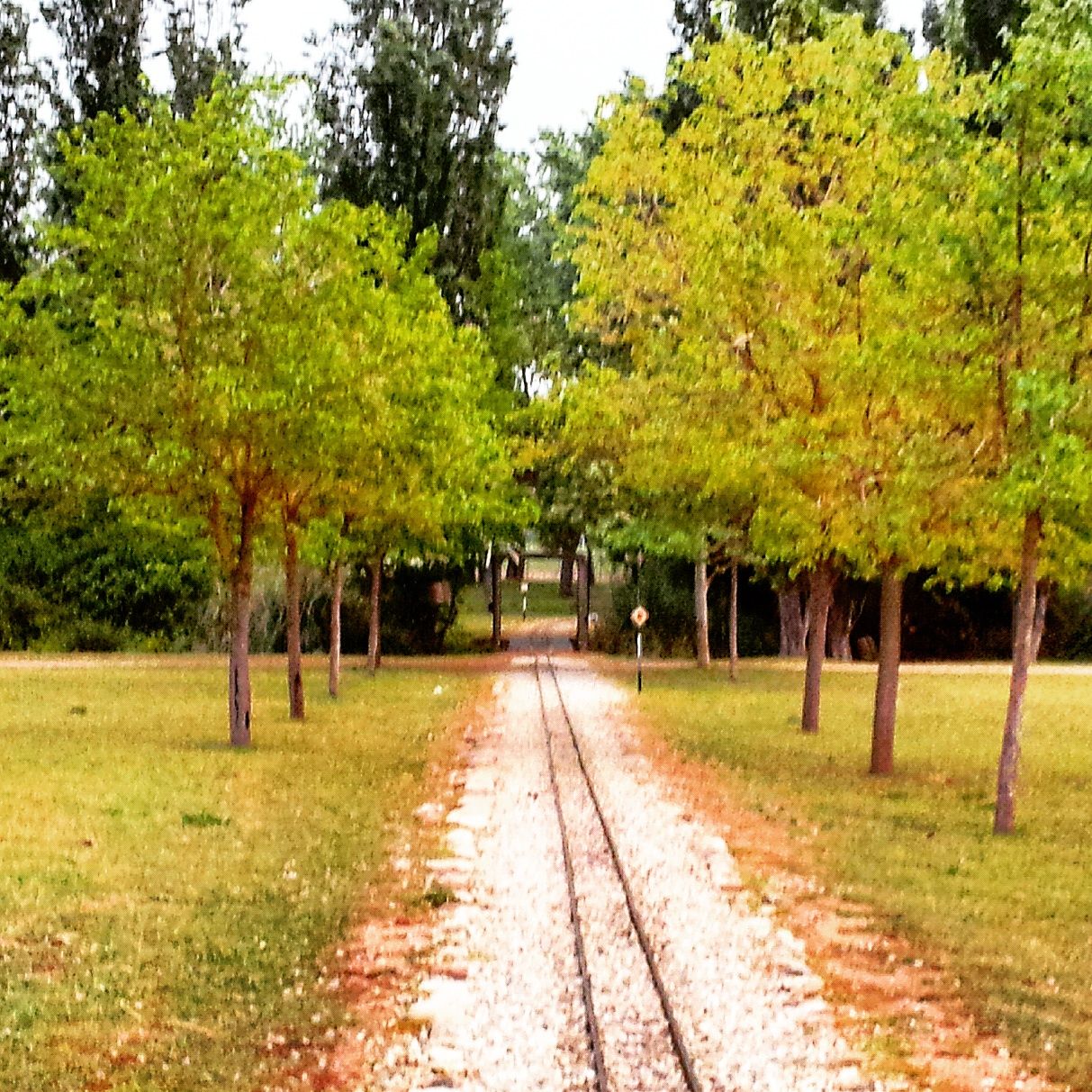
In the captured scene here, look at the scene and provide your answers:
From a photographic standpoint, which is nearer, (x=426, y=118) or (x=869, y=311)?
(x=869, y=311)

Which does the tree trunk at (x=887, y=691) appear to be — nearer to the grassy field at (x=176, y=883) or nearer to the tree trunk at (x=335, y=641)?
the grassy field at (x=176, y=883)

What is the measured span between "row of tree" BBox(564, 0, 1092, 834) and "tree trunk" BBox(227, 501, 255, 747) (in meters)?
6.25

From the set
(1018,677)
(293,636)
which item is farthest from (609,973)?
(293,636)

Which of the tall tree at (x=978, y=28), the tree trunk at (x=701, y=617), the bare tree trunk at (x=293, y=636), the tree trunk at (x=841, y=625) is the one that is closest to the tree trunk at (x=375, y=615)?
the bare tree trunk at (x=293, y=636)

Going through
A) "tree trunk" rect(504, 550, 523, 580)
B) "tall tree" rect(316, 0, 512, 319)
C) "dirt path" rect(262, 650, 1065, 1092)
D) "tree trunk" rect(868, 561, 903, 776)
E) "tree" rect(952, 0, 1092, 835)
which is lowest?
"dirt path" rect(262, 650, 1065, 1092)

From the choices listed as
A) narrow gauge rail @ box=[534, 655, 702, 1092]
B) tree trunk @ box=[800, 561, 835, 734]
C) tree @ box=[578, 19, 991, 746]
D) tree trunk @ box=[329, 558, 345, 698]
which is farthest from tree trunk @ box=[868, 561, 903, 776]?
tree trunk @ box=[329, 558, 345, 698]

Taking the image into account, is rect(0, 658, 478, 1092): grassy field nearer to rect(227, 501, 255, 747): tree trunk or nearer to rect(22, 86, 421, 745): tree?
rect(227, 501, 255, 747): tree trunk

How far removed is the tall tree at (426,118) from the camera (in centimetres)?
4119

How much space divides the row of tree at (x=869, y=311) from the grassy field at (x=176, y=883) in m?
6.27

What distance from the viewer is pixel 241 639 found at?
20.3 metres

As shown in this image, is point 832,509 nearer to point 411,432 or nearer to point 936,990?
point 411,432

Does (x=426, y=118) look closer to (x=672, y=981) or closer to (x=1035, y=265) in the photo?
(x=1035, y=265)

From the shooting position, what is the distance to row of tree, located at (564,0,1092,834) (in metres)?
14.0

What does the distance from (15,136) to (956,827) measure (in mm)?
39695
